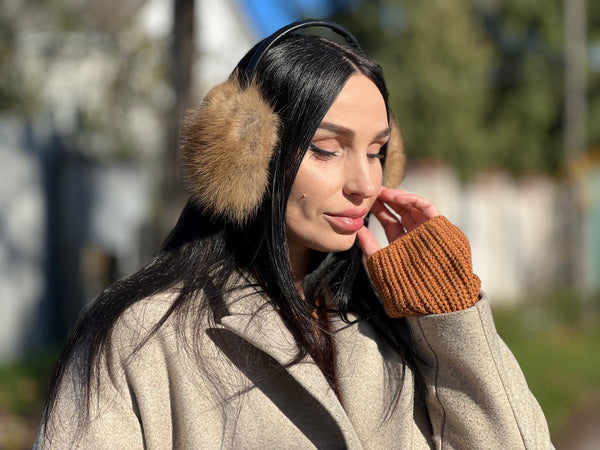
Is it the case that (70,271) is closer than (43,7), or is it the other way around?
(70,271)

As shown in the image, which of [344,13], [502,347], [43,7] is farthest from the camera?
[344,13]

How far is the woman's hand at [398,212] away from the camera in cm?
201

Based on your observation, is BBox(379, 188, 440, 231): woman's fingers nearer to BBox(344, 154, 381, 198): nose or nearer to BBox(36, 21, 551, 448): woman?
BBox(36, 21, 551, 448): woman

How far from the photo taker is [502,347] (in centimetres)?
188

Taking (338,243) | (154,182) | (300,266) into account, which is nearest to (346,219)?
(338,243)

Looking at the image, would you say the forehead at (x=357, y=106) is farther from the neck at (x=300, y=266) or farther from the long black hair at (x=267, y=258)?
the neck at (x=300, y=266)

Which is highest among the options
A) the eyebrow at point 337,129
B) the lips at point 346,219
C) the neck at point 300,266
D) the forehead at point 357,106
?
the forehead at point 357,106

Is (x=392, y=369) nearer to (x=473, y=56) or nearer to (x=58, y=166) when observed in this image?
(x=58, y=166)

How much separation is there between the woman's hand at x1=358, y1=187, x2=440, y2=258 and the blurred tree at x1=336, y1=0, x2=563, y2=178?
13758 mm

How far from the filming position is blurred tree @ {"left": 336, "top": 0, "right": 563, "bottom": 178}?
17.0 metres

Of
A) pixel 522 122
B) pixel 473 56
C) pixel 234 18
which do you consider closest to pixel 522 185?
pixel 473 56

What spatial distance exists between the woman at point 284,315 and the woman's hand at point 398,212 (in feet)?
0.26

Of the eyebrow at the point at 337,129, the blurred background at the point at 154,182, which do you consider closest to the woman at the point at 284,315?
the eyebrow at the point at 337,129

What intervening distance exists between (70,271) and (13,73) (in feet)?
6.96
